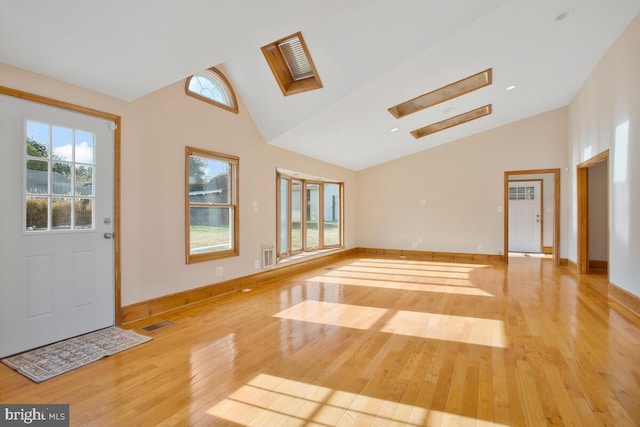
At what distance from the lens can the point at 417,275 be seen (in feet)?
19.3

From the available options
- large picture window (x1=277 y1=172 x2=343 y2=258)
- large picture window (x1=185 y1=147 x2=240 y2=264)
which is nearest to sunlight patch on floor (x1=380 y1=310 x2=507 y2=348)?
large picture window (x1=185 y1=147 x2=240 y2=264)

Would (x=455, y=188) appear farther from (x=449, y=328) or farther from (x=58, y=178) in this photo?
(x=58, y=178)

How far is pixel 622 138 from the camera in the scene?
4.11 metres

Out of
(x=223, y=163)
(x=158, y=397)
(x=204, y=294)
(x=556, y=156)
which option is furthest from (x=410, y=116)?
(x=158, y=397)

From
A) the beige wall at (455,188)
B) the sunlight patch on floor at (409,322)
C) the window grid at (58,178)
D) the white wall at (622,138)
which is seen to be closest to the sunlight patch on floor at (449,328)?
the sunlight patch on floor at (409,322)

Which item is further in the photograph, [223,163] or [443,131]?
[443,131]

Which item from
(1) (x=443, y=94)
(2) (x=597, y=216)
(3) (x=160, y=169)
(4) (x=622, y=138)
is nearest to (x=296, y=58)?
(3) (x=160, y=169)

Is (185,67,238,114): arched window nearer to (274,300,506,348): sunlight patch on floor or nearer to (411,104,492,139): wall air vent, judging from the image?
(274,300,506,348): sunlight patch on floor

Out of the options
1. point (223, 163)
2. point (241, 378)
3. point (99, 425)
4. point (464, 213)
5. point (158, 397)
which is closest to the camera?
point (99, 425)

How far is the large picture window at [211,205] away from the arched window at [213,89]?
0.66 m

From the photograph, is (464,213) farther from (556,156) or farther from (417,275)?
(417,275)

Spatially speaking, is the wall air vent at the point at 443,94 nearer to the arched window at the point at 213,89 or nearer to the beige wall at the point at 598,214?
the arched window at the point at 213,89

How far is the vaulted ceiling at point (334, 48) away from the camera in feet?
7.77

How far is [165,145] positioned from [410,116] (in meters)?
3.81
